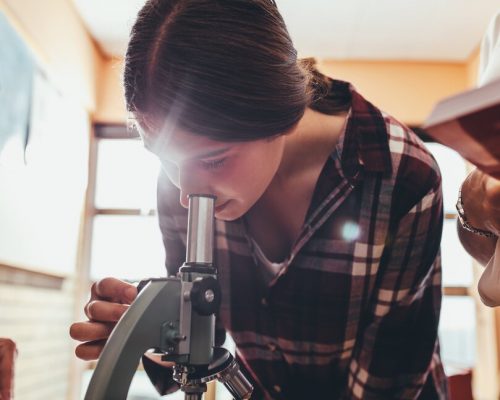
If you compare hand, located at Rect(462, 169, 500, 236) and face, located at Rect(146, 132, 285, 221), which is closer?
hand, located at Rect(462, 169, 500, 236)

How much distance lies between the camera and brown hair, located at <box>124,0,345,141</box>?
0.78 m

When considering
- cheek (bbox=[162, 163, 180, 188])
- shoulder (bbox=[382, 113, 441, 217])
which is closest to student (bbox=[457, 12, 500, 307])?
shoulder (bbox=[382, 113, 441, 217])

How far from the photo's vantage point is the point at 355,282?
1.00 metres

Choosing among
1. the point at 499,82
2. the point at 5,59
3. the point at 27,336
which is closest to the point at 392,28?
the point at 5,59

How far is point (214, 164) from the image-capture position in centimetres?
82

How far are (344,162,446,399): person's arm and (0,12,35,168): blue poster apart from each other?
1.77 m

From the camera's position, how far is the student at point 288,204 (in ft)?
2.60

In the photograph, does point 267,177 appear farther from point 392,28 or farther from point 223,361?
point 392,28

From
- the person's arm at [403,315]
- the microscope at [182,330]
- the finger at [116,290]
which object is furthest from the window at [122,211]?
the microscope at [182,330]

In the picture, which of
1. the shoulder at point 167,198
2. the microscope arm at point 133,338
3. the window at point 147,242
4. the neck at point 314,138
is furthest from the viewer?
the window at point 147,242

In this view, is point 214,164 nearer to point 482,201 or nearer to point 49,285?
point 482,201

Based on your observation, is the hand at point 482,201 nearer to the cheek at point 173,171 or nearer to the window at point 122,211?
the cheek at point 173,171

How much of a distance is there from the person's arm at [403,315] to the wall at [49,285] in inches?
72.5

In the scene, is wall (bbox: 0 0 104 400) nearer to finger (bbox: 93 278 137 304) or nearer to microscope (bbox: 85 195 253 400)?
finger (bbox: 93 278 137 304)
